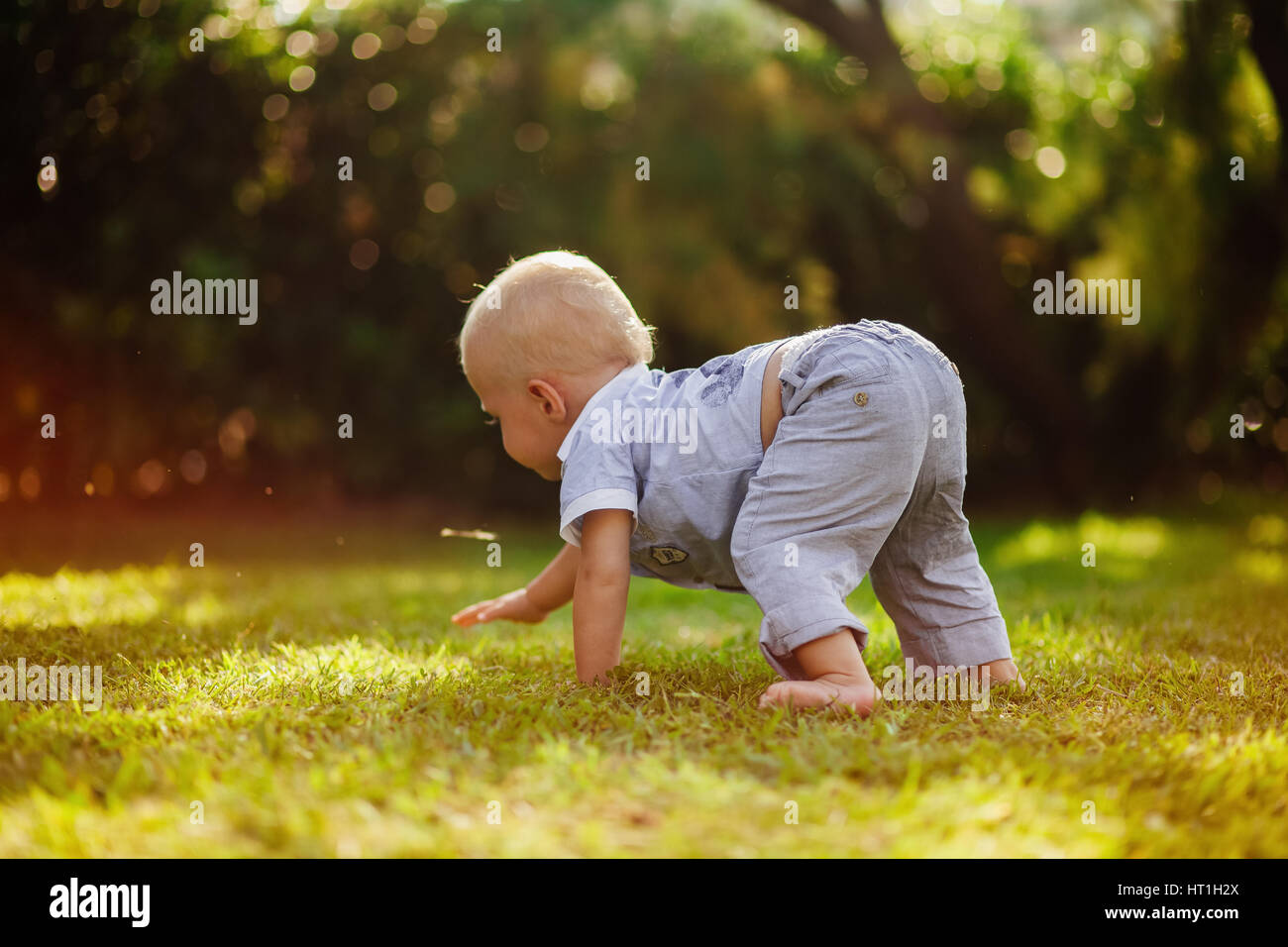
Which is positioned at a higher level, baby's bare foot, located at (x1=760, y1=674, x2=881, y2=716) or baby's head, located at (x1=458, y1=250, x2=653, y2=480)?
baby's head, located at (x1=458, y1=250, x2=653, y2=480)

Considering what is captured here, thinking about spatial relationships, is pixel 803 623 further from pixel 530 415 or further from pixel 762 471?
pixel 530 415

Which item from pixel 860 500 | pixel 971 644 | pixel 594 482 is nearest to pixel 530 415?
pixel 594 482

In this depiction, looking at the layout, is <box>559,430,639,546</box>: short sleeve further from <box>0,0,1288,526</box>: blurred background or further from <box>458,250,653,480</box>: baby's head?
<box>0,0,1288,526</box>: blurred background

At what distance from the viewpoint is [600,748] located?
1.50 meters

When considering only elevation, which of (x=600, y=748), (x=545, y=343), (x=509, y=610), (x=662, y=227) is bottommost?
(x=600, y=748)

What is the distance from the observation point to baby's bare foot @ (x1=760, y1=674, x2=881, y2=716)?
174 cm

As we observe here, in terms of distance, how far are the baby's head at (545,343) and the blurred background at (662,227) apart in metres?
4.63

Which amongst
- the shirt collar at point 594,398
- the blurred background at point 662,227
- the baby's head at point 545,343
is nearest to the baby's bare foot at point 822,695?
the shirt collar at point 594,398

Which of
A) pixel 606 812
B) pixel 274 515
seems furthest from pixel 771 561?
pixel 274 515

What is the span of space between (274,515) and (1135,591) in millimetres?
5965

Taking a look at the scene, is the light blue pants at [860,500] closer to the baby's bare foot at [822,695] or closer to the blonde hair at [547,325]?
the baby's bare foot at [822,695]

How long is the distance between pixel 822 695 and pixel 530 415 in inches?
34.8

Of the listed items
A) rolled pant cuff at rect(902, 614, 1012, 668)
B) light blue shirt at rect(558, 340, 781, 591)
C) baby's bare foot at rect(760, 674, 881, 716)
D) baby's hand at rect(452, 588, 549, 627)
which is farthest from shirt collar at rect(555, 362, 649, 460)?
rolled pant cuff at rect(902, 614, 1012, 668)

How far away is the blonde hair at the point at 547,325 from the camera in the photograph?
2.17m
